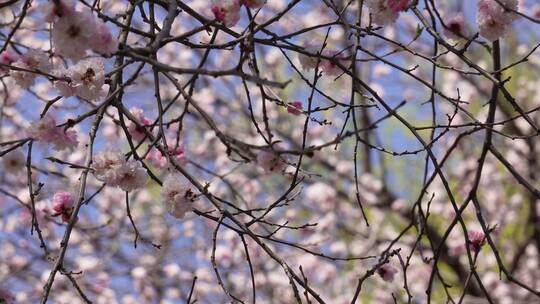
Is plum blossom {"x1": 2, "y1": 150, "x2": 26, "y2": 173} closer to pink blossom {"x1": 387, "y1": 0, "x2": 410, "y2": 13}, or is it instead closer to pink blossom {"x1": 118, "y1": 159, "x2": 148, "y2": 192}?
pink blossom {"x1": 118, "y1": 159, "x2": 148, "y2": 192}

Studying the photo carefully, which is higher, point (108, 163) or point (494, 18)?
point (494, 18)

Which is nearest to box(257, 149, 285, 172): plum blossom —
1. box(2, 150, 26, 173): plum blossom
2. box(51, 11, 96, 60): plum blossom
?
box(51, 11, 96, 60): plum blossom

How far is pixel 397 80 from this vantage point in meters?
7.48

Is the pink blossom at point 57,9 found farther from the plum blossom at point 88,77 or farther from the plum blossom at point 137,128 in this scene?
the plum blossom at point 137,128

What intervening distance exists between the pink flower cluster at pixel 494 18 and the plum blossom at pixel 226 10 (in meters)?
0.82

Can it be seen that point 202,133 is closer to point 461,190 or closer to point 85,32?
point 461,190

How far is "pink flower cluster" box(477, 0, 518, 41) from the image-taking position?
2.24 metres

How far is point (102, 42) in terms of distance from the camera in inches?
66.3

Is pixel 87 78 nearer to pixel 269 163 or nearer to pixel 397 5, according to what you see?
pixel 269 163

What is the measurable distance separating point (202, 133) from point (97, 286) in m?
1.96

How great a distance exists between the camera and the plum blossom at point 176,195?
1.91 meters

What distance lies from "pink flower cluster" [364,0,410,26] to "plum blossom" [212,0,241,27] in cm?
50

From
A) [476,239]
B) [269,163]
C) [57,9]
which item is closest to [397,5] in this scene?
[269,163]

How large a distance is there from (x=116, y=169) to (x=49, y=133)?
0.26 m
